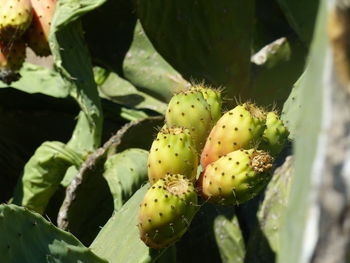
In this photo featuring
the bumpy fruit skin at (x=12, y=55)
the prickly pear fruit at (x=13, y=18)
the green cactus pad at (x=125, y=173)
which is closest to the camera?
the green cactus pad at (x=125, y=173)

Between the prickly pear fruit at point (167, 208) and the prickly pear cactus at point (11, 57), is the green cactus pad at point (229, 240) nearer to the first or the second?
the prickly pear cactus at point (11, 57)

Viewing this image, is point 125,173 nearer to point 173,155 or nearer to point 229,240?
point 229,240

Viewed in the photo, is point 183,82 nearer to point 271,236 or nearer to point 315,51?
point 271,236

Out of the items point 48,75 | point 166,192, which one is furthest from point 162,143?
point 48,75

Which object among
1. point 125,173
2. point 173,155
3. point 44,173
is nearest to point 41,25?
point 44,173

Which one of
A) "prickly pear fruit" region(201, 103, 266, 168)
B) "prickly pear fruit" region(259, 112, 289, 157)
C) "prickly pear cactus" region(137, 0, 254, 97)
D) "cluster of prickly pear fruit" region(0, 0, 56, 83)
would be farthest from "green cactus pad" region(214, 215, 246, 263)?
"prickly pear fruit" region(201, 103, 266, 168)

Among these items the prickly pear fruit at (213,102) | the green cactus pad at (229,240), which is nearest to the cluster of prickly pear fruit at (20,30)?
the green cactus pad at (229,240)
